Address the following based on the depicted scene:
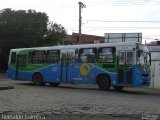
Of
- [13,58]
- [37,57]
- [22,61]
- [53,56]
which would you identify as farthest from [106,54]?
[13,58]

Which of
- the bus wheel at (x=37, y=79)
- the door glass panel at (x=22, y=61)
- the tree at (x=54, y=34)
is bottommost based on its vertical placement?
the bus wheel at (x=37, y=79)

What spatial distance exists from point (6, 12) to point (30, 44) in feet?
22.2

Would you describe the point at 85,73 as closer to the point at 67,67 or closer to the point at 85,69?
the point at 85,69

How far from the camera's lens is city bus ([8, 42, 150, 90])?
23.2m

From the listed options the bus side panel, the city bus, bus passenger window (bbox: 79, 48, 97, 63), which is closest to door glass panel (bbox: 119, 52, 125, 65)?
the city bus

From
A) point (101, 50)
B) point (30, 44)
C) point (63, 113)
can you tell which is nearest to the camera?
point (63, 113)

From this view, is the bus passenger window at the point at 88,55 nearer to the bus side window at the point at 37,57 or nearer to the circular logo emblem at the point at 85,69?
the circular logo emblem at the point at 85,69

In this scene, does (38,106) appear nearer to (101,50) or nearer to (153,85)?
(101,50)

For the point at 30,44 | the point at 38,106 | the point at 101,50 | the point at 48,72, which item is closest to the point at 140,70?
Result: the point at 101,50

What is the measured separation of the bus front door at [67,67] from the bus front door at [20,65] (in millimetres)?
4270

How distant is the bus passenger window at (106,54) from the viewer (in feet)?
78.8

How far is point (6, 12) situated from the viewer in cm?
6316

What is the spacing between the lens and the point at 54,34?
6581 cm

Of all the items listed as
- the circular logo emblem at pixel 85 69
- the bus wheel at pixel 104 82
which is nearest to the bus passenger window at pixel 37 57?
the circular logo emblem at pixel 85 69
